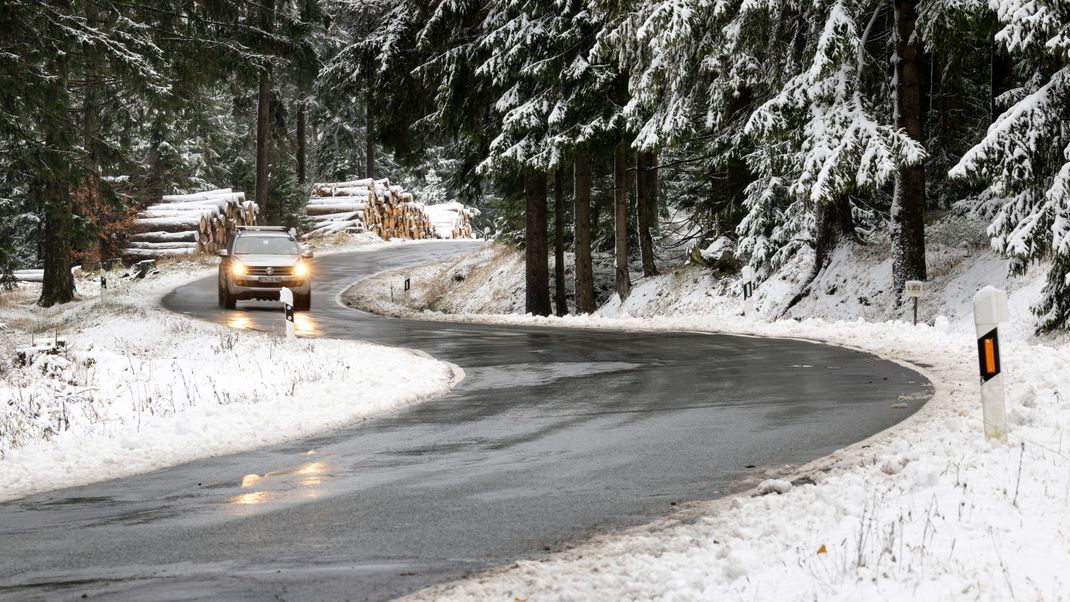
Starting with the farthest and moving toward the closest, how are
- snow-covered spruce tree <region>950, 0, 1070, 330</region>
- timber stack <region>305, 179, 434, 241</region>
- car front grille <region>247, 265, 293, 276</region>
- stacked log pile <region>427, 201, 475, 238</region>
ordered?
stacked log pile <region>427, 201, 475, 238</region>, timber stack <region>305, 179, 434, 241</region>, car front grille <region>247, 265, 293, 276</region>, snow-covered spruce tree <region>950, 0, 1070, 330</region>

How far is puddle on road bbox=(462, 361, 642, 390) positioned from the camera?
12555 mm

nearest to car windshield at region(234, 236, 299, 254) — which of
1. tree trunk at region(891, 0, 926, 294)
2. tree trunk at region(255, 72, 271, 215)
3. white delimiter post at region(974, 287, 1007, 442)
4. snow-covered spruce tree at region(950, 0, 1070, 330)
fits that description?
tree trunk at region(891, 0, 926, 294)

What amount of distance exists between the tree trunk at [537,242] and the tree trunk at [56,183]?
10953 mm

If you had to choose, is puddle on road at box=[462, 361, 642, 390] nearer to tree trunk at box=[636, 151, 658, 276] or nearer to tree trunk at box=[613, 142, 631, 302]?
tree trunk at box=[613, 142, 631, 302]

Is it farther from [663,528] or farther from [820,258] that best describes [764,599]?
[820,258]

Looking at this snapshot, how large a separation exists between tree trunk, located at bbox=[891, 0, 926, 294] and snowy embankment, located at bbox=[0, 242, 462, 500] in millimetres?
9517

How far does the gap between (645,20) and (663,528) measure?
15189 mm

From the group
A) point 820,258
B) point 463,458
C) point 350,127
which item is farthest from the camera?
point 350,127

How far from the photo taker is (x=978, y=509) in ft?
17.3

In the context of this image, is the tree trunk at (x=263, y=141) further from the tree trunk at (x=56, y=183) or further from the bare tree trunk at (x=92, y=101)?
the tree trunk at (x=56, y=183)

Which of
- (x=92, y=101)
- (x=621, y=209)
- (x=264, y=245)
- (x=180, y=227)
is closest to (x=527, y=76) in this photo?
(x=621, y=209)

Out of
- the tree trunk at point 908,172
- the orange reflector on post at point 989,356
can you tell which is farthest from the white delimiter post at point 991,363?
the tree trunk at point 908,172

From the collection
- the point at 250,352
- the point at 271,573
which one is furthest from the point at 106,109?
the point at 271,573

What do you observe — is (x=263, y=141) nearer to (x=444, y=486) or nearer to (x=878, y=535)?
(x=444, y=486)
